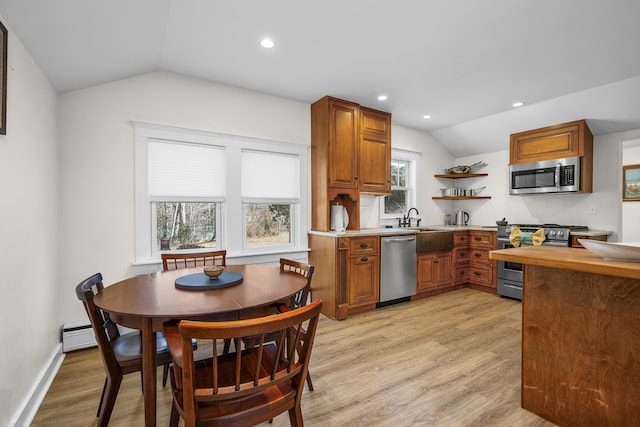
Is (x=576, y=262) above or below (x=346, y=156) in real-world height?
below

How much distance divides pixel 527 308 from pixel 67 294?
137 inches

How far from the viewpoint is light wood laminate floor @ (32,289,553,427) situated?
1729 mm

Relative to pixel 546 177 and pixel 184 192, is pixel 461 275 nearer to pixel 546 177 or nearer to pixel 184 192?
pixel 546 177

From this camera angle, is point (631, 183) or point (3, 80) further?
point (631, 183)

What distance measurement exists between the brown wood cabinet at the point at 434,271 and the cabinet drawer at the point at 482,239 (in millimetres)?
498

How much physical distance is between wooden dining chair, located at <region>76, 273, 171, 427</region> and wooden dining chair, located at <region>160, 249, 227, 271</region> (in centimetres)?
88

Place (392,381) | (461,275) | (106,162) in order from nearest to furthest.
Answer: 1. (392,381)
2. (106,162)
3. (461,275)

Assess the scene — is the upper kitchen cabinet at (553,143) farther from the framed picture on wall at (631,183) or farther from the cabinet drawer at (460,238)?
the framed picture on wall at (631,183)

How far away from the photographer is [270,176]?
3557 mm

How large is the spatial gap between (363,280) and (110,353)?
252 centimetres

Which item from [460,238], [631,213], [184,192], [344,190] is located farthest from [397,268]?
[631,213]

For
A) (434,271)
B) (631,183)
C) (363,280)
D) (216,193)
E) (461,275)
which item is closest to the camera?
(216,193)

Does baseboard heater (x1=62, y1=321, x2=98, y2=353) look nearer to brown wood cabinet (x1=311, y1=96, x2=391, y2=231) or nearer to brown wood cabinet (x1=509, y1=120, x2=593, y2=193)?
brown wood cabinet (x1=311, y1=96, x2=391, y2=231)

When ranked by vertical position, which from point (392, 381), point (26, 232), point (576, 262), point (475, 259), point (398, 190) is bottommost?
point (392, 381)
